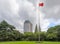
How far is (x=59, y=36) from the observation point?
3903 cm

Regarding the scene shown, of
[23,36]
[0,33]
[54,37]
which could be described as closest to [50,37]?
[54,37]

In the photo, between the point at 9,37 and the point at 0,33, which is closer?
the point at 9,37

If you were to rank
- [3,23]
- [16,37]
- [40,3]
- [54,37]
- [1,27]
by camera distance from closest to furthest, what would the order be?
[40,3]
[54,37]
[16,37]
[1,27]
[3,23]

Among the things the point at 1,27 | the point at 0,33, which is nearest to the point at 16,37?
the point at 0,33

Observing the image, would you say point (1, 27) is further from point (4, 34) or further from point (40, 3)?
point (40, 3)

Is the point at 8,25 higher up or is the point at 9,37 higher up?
the point at 8,25

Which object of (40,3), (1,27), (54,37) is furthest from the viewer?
(1,27)

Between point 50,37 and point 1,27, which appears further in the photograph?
point 1,27

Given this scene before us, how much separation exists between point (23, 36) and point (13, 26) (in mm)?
14441

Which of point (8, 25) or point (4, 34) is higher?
point (8, 25)

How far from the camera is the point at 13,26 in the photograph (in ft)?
182

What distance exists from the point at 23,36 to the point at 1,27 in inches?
543

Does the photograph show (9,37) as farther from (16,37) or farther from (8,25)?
(8,25)

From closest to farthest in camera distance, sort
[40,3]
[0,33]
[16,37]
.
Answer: [40,3]
[16,37]
[0,33]
